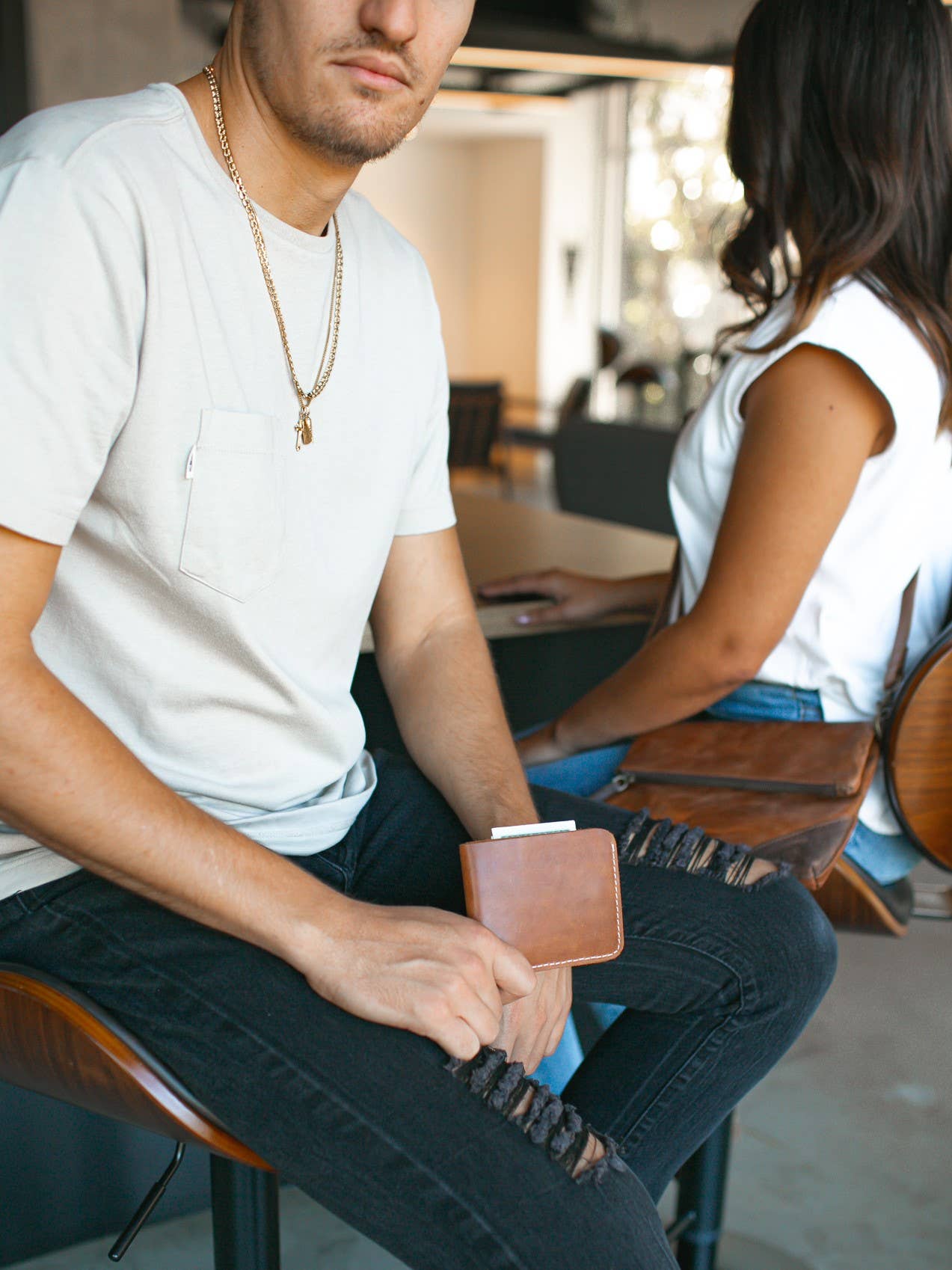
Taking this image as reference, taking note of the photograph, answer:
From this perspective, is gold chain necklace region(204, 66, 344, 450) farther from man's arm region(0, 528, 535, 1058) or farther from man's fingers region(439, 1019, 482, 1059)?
man's fingers region(439, 1019, 482, 1059)

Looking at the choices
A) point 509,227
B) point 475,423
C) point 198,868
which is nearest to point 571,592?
point 198,868

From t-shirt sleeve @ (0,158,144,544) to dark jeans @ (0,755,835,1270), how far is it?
0.96ft

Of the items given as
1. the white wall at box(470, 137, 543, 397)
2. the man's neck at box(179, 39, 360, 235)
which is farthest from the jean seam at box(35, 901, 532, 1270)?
the white wall at box(470, 137, 543, 397)

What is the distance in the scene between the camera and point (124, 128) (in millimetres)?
908

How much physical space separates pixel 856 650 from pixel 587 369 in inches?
477

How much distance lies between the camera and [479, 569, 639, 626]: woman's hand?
167 cm

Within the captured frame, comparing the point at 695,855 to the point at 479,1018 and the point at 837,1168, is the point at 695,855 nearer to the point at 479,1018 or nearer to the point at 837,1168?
the point at 479,1018

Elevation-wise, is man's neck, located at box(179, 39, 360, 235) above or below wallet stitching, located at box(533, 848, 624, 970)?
above

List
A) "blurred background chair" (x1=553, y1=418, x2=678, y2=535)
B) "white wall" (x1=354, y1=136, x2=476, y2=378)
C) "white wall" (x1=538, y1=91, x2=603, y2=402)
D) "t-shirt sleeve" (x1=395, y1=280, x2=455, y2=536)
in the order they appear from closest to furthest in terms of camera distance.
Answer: "t-shirt sleeve" (x1=395, y1=280, x2=455, y2=536), "blurred background chair" (x1=553, y1=418, x2=678, y2=535), "white wall" (x1=538, y1=91, x2=603, y2=402), "white wall" (x1=354, y1=136, x2=476, y2=378)

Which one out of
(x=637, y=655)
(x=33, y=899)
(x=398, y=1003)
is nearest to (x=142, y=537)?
(x=33, y=899)

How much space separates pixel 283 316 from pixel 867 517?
25.9 inches

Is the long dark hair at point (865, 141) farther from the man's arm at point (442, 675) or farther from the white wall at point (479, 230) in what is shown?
the white wall at point (479, 230)

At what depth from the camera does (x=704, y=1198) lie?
4.64 feet

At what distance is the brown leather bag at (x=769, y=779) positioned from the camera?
120 cm
